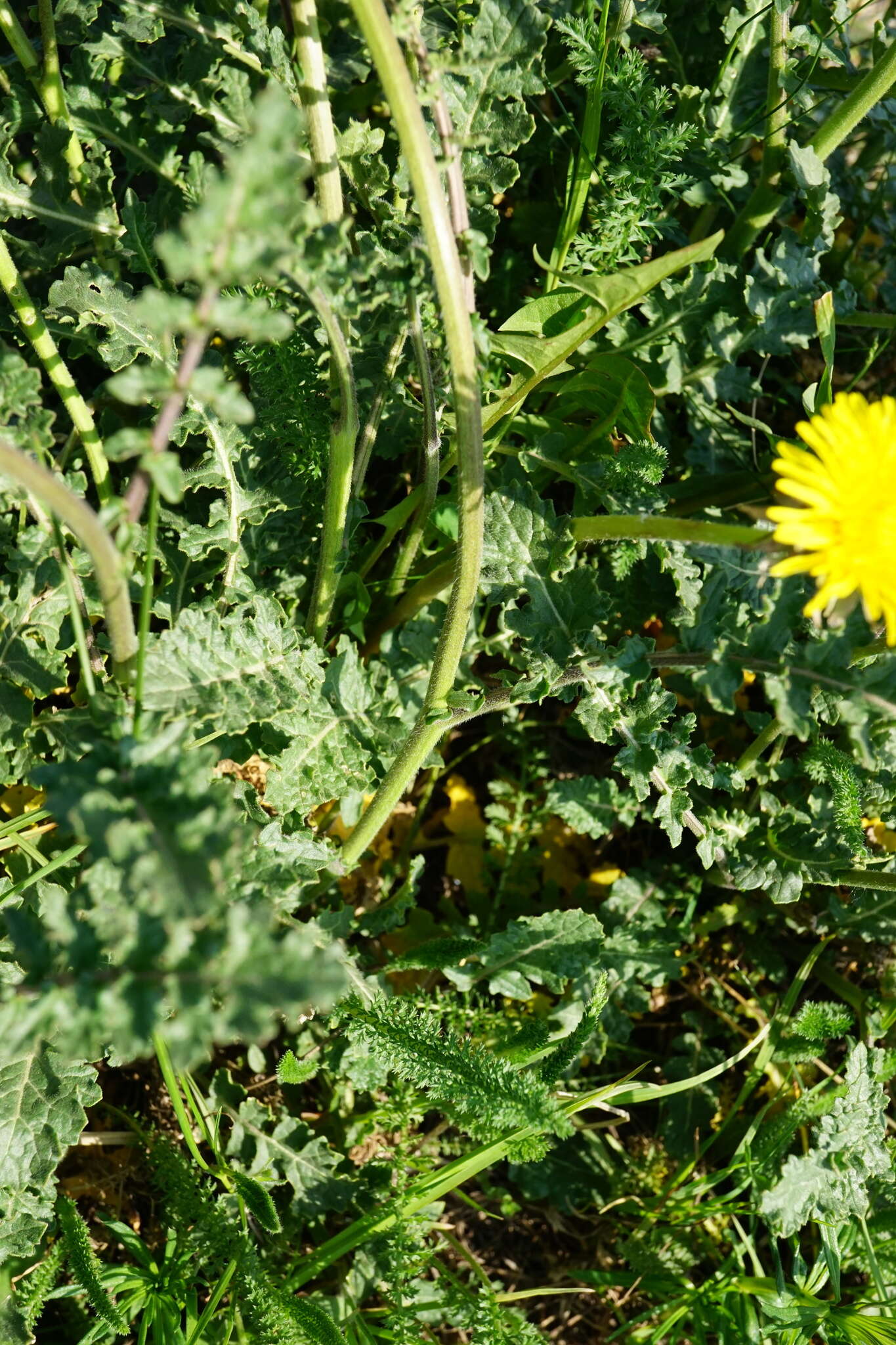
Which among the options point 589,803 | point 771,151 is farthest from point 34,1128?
point 771,151

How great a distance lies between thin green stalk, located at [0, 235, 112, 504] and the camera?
2137 millimetres

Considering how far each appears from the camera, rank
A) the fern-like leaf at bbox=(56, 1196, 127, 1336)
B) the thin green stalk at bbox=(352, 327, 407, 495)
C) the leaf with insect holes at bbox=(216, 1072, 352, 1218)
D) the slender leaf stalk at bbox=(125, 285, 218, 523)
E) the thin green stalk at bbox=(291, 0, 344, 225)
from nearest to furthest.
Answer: the slender leaf stalk at bbox=(125, 285, 218, 523), the thin green stalk at bbox=(291, 0, 344, 225), the fern-like leaf at bbox=(56, 1196, 127, 1336), the thin green stalk at bbox=(352, 327, 407, 495), the leaf with insect holes at bbox=(216, 1072, 352, 1218)

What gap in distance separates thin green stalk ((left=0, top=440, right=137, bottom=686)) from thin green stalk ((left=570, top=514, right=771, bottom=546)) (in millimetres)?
806

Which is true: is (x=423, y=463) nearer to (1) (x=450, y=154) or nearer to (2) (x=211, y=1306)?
(1) (x=450, y=154)

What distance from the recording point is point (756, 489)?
2.76 meters

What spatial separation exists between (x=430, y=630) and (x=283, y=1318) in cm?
153

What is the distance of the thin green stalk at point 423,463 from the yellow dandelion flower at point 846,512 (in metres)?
0.73

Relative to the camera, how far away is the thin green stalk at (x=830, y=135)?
2213 millimetres

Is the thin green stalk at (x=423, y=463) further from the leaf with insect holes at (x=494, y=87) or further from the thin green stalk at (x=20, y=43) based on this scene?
the thin green stalk at (x=20, y=43)

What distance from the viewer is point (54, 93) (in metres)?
2.26

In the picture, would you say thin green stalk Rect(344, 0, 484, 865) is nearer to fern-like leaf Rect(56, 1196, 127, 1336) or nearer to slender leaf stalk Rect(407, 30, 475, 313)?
slender leaf stalk Rect(407, 30, 475, 313)

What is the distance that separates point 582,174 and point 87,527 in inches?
61.5

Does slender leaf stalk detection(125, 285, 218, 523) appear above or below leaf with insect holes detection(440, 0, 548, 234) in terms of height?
below

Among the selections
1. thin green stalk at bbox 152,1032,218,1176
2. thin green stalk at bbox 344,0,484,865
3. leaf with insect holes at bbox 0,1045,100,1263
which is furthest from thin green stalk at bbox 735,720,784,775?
leaf with insect holes at bbox 0,1045,100,1263
